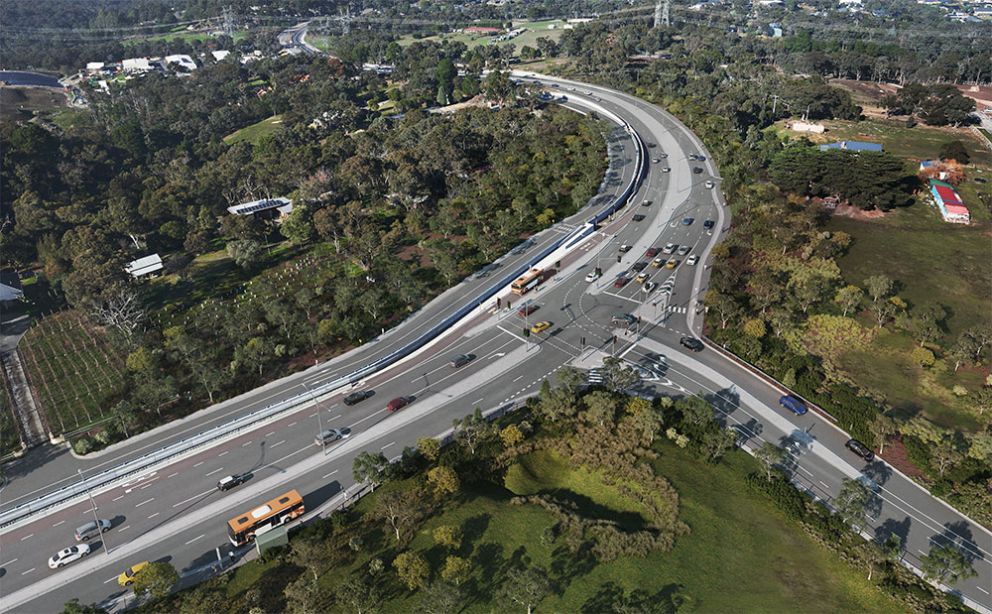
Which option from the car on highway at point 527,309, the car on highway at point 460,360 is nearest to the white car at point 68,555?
the car on highway at point 460,360

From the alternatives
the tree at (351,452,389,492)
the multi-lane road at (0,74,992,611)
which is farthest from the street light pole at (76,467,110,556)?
the tree at (351,452,389,492)

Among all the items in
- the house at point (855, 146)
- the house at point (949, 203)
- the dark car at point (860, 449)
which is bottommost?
the dark car at point (860, 449)

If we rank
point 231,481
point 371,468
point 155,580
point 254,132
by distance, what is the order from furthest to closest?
point 254,132 → point 231,481 → point 371,468 → point 155,580

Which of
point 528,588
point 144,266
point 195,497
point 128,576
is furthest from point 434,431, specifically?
point 144,266

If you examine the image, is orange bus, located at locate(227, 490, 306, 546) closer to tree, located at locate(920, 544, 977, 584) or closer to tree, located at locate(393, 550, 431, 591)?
tree, located at locate(393, 550, 431, 591)

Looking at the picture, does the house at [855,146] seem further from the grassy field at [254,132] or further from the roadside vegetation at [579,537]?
the grassy field at [254,132]

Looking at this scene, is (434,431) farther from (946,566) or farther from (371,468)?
(946,566)

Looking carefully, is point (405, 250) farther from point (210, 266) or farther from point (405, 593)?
point (405, 593)
